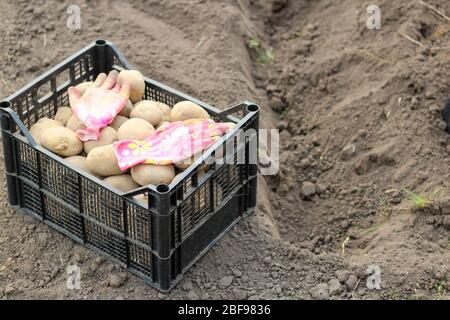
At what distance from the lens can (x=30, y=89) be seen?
562cm

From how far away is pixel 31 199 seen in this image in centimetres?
570

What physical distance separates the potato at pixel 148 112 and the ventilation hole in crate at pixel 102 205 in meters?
0.52

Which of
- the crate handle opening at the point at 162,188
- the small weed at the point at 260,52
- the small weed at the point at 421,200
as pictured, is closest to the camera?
the crate handle opening at the point at 162,188

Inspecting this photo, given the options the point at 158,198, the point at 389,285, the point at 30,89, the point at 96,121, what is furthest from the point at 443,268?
the point at 30,89

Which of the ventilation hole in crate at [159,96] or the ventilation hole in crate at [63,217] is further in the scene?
the ventilation hole in crate at [159,96]

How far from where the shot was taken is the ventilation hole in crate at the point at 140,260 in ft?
17.5

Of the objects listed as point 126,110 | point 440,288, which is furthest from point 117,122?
point 440,288

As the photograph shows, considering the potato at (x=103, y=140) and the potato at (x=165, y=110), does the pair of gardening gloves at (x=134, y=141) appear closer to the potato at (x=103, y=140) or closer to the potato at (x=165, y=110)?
the potato at (x=103, y=140)

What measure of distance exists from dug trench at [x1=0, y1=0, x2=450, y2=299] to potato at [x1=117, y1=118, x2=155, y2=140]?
0.63 meters

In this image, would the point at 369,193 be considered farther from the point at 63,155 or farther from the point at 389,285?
the point at 63,155

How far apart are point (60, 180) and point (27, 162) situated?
24cm

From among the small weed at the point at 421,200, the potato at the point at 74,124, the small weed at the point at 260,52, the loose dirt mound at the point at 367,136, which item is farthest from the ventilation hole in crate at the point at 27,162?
the small weed at the point at 260,52

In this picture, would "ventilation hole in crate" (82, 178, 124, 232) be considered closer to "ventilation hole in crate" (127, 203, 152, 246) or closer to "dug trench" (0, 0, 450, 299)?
"ventilation hole in crate" (127, 203, 152, 246)

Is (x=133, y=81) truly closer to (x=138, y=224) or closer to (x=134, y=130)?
(x=134, y=130)
